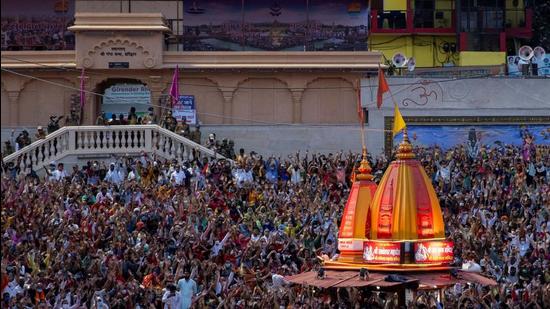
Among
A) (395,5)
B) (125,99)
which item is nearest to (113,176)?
(125,99)

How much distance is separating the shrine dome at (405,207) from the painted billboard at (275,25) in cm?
3358

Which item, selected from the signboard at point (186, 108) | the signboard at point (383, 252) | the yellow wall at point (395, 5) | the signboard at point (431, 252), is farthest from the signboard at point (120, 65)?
the signboard at point (431, 252)

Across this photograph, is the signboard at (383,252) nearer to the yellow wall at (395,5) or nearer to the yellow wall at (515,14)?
the yellow wall at (515,14)

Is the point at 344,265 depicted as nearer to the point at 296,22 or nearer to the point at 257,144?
the point at 257,144

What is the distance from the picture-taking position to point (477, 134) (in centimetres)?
5447

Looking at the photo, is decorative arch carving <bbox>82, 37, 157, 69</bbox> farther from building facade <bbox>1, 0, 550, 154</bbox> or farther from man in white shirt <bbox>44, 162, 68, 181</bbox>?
man in white shirt <bbox>44, 162, 68, 181</bbox>

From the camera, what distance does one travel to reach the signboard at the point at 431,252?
81.4ft

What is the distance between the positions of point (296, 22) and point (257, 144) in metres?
7.70

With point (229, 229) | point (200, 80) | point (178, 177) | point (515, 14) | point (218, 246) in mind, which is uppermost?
point (515, 14)

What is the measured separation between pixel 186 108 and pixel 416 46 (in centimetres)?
1400

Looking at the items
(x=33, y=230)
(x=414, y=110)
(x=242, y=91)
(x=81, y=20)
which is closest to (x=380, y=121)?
(x=414, y=110)

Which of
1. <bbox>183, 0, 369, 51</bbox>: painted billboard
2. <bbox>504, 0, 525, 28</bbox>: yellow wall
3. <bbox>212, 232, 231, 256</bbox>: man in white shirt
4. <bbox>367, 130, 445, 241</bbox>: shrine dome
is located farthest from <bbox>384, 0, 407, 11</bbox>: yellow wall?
<bbox>367, 130, 445, 241</bbox>: shrine dome

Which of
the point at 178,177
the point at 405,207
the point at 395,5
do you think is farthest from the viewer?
the point at 395,5

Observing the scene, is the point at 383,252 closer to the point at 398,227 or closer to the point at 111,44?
the point at 398,227
